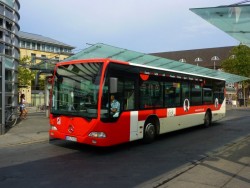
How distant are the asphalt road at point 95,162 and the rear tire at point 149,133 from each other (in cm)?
24

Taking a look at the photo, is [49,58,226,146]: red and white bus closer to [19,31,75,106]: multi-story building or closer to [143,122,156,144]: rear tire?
[143,122,156,144]: rear tire

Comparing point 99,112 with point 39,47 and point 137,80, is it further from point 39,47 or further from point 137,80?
point 39,47

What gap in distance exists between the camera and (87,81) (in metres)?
9.59

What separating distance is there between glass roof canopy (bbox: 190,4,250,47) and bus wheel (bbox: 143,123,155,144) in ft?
13.3

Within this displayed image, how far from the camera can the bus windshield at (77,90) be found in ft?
30.7

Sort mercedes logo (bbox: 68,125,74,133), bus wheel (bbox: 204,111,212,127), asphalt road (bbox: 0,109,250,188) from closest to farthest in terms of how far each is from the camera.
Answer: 1. asphalt road (bbox: 0,109,250,188)
2. mercedes logo (bbox: 68,125,74,133)
3. bus wheel (bbox: 204,111,212,127)

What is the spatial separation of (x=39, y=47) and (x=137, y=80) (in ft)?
205

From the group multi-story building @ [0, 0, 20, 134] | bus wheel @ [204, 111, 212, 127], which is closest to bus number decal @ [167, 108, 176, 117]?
bus wheel @ [204, 111, 212, 127]

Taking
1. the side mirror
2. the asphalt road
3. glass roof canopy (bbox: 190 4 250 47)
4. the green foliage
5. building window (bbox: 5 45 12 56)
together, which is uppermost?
the green foliage

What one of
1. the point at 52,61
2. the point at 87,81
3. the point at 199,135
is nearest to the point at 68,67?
the point at 87,81

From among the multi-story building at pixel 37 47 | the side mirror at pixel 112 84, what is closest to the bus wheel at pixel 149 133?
the side mirror at pixel 112 84

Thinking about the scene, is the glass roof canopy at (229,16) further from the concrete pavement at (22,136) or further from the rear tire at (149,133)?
the concrete pavement at (22,136)

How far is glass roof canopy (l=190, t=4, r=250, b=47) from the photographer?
805 centimetres

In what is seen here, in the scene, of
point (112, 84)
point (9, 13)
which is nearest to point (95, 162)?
point (112, 84)
